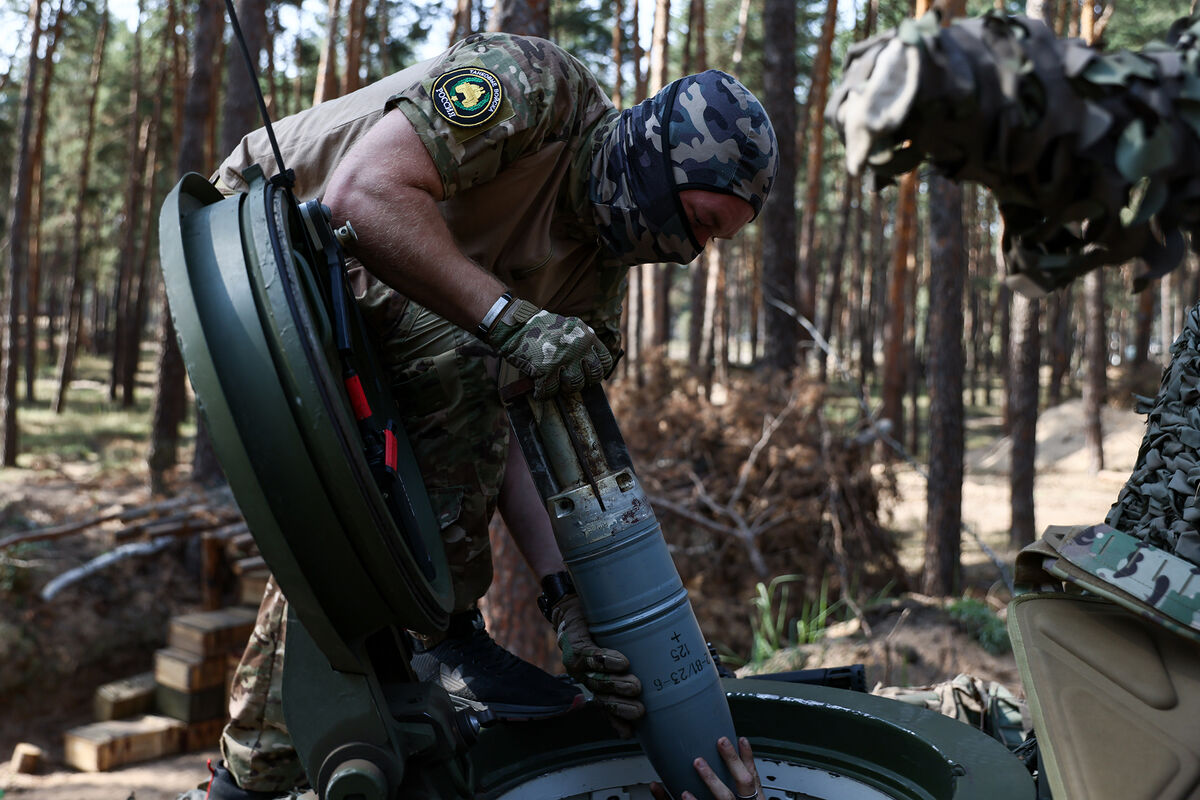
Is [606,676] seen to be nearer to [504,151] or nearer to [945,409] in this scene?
[504,151]

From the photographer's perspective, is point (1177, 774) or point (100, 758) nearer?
point (1177, 774)

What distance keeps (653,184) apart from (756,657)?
3.84 meters

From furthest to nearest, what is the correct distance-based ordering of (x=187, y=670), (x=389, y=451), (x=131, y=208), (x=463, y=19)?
(x=131, y=208)
(x=463, y=19)
(x=187, y=670)
(x=389, y=451)

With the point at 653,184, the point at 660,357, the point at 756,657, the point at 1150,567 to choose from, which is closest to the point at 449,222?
the point at 653,184

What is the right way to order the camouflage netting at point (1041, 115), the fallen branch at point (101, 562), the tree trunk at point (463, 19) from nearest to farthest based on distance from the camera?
1. the camouflage netting at point (1041, 115)
2. the fallen branch at point (101, 562)
3. the tree trunk at point (463, 19)

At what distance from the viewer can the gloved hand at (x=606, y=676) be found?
6.54 ft

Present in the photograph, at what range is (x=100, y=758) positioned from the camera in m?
6.54

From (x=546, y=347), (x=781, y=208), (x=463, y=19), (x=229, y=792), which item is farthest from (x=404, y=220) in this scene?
(x=463, y=19)

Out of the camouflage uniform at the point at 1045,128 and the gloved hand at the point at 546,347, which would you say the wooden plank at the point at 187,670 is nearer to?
the gloved hand at the point at 546,347

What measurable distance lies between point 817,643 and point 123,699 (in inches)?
195

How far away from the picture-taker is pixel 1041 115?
1136 millimetres

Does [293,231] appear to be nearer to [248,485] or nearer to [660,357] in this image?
[248,485]

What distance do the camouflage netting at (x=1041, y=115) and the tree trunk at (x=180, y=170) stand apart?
409 inches

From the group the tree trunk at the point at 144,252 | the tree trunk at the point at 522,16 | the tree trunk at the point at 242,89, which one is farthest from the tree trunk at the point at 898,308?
the tree trunk at the point at 144,252
